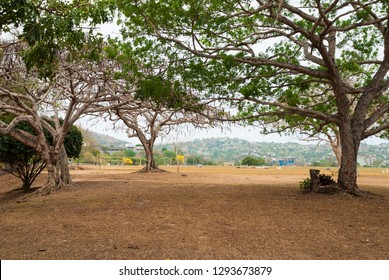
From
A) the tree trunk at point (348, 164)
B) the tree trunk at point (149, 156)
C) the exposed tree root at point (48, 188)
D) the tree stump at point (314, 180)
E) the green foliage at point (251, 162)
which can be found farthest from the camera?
the green foliage at point (251, 162)

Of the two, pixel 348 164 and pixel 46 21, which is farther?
pixel 348 164

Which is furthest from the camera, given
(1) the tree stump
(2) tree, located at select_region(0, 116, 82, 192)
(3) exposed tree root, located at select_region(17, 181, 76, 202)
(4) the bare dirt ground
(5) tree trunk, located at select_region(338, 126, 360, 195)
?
(2) tree, located at select_region(0, 116, 82, 192)

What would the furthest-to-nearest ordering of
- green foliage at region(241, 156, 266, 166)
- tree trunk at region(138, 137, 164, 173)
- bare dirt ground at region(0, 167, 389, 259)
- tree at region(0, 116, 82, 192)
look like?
green foliage at region(241, 156, 266, 166), tree trunk at region(138, 137, 164, 173), tree at region(0, 116, 82, 192), bare dirt ground at region(0, 167, 389, 259)

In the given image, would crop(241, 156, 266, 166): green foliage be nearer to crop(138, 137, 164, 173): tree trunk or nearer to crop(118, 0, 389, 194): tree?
crop(138, 137, 164, 173): tree trunk

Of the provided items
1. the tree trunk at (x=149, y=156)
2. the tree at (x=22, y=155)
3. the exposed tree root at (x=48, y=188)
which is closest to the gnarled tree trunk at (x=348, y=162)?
the exposed tree root at (x=48, y=188)

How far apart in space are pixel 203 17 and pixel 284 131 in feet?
21.4

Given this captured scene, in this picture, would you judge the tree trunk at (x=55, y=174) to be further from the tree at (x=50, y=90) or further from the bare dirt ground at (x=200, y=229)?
the bare dirt ground at (x=200, y=229)

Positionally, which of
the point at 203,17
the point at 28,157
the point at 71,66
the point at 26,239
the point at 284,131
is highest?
the point at 203,17

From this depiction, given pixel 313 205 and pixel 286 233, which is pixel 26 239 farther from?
pixel 313 205

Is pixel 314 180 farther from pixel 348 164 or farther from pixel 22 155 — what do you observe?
pixel 22 155

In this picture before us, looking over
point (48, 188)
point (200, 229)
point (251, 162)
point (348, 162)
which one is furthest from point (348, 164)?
point (251, 162)

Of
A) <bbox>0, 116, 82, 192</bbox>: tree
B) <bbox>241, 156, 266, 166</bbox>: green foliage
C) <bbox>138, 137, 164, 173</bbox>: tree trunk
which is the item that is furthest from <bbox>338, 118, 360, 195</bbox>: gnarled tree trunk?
<bbox>241, 156, 266, 166</bbox>: green foliage

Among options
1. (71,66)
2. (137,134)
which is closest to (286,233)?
(71,66)

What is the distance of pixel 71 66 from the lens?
1112 cm
